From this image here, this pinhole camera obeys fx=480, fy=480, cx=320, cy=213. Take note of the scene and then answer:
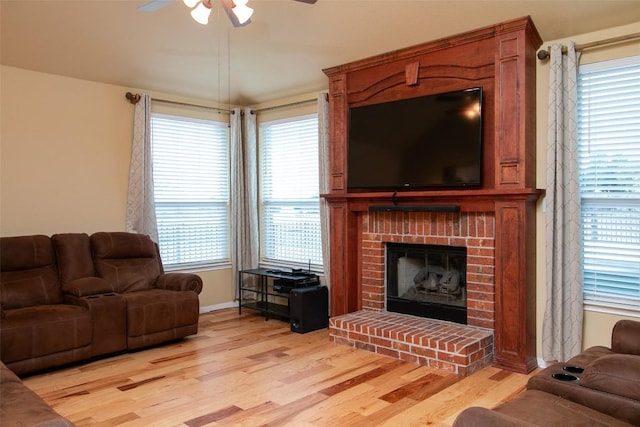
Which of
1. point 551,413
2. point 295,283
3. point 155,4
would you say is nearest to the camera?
point 551,413

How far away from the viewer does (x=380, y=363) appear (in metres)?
3.91

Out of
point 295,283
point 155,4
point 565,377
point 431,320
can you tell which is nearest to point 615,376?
point 565,377

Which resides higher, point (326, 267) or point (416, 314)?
point (326, 267)

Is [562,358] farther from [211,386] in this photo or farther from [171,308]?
[171,308]

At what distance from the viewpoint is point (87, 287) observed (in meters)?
4.16

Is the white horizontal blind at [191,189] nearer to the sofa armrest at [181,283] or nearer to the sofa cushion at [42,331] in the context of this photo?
the sofa armrest at [181,283]

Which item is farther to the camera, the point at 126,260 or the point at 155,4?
the point at 126,260

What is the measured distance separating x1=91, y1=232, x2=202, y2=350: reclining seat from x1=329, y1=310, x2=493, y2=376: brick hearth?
4.66ft

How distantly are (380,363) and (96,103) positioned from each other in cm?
388

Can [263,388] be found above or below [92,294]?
below

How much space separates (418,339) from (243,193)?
10.5 ft

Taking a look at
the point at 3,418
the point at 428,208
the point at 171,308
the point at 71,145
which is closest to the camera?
the point at 3,418

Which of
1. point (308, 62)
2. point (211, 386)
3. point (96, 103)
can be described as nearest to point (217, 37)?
point (308, 62)

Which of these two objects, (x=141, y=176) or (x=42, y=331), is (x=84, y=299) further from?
(x=141, y=176)
